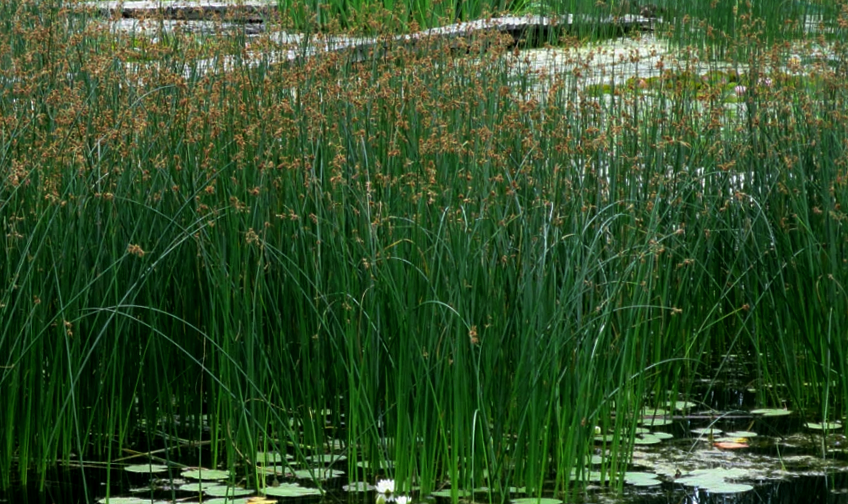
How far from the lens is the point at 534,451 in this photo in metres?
2.82

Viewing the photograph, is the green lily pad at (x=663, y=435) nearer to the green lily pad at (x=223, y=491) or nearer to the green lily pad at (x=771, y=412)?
the green lily pad at (x=771, y=412)

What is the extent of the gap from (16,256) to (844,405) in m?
2.35

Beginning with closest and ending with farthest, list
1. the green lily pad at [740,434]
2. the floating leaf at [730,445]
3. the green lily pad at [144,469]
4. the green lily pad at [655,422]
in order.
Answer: the green lily pad at [144,469] → the floating leaf at [730,445] → the green lily pad at [740,434] → the green lily pad at [655,422]

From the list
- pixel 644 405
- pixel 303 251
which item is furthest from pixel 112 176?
pixel 644 405

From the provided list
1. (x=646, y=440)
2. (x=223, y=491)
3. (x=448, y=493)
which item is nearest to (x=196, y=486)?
(x=223, y=491)

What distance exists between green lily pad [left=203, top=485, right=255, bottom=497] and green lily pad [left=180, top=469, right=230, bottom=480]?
6 cm

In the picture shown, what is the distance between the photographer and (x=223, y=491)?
2.93 meters

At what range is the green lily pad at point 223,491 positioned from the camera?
290 centimetres

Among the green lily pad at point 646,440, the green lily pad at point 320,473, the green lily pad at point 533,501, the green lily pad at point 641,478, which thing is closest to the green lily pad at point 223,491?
the green lily pad at point 320,473

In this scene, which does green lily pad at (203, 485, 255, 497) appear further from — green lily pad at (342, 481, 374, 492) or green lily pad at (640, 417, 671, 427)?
green lily pad at (640, 417, 671, 427)

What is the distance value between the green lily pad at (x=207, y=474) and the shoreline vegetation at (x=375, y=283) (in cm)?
6

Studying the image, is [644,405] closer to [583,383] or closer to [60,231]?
[583,383]

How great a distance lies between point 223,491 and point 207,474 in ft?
0.51

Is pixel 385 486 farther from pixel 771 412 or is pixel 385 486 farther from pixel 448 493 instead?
pixel 771 412
